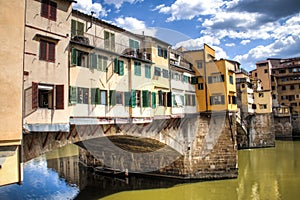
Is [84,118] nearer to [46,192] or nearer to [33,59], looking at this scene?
[33,59]

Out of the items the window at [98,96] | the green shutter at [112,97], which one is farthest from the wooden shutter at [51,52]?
the green shutter at [112,97]

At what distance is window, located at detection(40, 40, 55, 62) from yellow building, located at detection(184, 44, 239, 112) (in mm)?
16655

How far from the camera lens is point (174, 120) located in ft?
76.7

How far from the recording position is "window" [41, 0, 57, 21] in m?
12.1

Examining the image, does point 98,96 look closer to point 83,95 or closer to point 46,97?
point 83,95

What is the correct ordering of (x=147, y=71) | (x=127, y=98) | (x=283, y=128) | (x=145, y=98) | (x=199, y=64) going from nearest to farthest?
(x=127, y=98), (x=145, y=98), (x=147, y=71), (x=199, y=64), (x=283, y=128)

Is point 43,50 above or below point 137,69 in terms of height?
below

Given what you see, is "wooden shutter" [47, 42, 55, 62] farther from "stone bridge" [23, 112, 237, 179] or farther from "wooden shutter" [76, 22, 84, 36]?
"stone bridge" [23, 112, 237, 179]

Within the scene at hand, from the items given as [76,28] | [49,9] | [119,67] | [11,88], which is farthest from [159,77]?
[11,88]

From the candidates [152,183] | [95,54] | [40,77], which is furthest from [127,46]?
[152,183]

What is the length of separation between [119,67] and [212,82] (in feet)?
39.5

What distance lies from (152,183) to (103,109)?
10918 mm

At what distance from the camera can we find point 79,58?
14445 millimetres

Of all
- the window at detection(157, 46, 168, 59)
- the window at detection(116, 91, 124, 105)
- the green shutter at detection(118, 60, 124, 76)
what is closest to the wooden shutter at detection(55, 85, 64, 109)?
the window at detection(116, 91, 124, 105)
